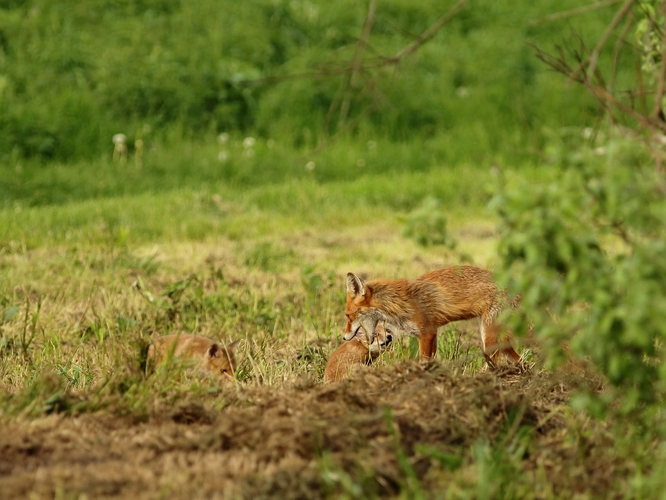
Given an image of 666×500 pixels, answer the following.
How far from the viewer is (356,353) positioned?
539 cm

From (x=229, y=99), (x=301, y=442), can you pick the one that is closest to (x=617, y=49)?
(x=301, y=442)

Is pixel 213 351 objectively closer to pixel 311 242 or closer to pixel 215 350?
pixel 215 350

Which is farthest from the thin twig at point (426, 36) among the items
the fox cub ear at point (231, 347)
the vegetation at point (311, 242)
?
the fox cub ear at point (231, 347)

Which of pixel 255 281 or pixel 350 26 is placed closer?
pixel 255 281

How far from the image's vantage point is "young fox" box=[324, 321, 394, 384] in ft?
16.8

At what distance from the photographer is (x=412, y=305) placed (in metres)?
5.71

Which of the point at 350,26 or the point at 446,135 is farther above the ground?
the point at 350,26

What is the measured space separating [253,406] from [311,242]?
5266 mm

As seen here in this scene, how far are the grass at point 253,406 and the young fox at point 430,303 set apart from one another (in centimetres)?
20

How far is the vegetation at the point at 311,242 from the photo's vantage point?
3275 millimetres

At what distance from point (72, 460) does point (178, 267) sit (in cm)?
438

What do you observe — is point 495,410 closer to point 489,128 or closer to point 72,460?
point 72,460

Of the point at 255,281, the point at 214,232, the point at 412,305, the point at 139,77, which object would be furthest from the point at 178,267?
the point at 139,77

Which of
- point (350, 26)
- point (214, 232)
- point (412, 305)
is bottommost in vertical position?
point (214, 232)
